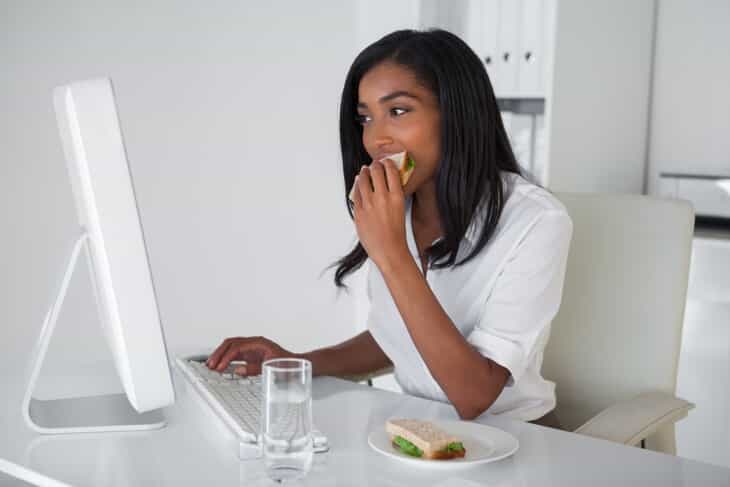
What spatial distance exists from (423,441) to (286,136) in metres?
2.49

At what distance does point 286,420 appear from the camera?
1.00m

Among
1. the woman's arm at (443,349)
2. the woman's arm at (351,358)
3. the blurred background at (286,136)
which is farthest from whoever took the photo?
the blurred background at (286,136)

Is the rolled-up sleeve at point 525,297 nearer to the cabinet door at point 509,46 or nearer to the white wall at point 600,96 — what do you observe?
the white wall at point 600,96

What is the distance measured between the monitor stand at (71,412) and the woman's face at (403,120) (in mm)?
514

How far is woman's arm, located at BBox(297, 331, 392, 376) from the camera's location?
5.18ft

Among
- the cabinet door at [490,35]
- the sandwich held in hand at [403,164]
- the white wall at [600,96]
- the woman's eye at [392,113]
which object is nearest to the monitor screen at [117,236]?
the sandwich held in hand at [403,164]

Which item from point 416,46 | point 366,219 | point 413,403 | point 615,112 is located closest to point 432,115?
point 416,46

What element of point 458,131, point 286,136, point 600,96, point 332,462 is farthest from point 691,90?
point 332,462

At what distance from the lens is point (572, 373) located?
1705 mm

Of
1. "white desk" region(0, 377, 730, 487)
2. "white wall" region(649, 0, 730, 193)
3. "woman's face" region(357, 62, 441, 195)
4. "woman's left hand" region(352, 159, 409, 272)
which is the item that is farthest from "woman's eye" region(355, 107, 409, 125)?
"white wall" region(649, 0, 730, 193)

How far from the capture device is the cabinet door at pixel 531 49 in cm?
280

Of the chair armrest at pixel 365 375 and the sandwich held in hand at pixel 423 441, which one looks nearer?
the sandwich held in hand at pixel 423 441

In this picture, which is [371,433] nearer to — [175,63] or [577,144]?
[577,144]

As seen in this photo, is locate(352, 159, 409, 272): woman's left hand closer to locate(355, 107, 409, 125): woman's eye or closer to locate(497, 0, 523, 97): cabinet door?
locate(355, 107, 409, 125): woman's eye
